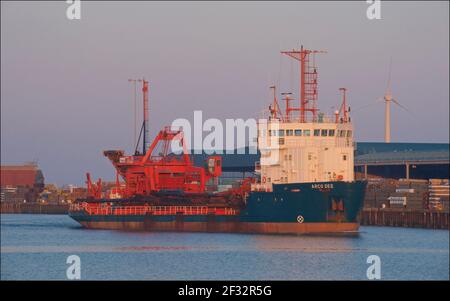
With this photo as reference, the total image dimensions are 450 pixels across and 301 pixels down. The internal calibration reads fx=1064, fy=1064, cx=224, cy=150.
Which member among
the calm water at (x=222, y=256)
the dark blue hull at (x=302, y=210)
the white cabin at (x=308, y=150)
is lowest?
the calm water at (x=222, y=256)

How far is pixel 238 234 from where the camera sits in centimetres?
6619

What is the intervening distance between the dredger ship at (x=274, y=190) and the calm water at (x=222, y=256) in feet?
7.04

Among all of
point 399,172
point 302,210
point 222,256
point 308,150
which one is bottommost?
point 222,256

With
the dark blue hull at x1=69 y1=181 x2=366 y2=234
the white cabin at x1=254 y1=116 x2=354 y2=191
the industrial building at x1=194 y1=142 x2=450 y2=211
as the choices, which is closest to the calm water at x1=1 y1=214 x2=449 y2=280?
the dark blue hull at x1=69 y1=181 x2=366 y2=234

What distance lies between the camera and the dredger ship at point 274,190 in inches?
2473

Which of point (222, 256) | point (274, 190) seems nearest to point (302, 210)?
point (274, 190)

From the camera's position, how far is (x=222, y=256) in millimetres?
49844

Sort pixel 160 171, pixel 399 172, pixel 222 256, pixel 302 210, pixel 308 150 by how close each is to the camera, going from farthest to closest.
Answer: pixel 399 172
pixel 160 171
pixel 308 150
pixel 302 210
pixel 222 256

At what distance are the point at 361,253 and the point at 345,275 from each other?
29.6ft

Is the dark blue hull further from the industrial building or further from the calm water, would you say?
the industrial building

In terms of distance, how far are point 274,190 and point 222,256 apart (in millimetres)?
15138

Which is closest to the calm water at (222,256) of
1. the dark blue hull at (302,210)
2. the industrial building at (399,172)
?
the dark blue hull at (302,210)

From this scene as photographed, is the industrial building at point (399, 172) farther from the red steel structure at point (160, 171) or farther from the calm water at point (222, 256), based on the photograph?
the calm water at point (222, 256)

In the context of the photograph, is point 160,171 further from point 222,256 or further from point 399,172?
point 399,172
